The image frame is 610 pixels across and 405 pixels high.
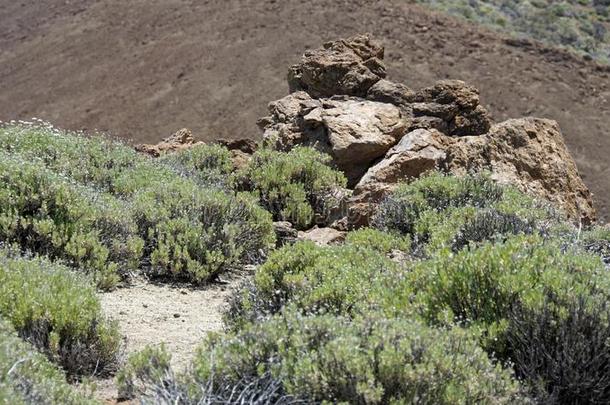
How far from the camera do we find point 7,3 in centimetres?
4678

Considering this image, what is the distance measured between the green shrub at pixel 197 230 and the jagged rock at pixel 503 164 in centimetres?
126

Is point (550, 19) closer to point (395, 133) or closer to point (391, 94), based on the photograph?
point (391, 94)

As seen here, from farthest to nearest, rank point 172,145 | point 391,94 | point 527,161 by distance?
point 172,145
point 391,94
point 527,161

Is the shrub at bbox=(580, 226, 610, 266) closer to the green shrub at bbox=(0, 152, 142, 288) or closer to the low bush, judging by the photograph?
the low bush

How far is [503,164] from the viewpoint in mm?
8555

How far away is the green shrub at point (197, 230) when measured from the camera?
6941mm

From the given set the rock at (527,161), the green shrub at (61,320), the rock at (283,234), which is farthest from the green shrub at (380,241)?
the green shrub at (61,320)

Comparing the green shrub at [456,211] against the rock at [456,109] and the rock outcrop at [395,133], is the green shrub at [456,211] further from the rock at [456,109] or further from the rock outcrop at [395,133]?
the rock at [456,109]

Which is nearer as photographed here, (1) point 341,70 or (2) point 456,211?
(2) point 456,211

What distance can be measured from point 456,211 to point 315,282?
7.00 feet

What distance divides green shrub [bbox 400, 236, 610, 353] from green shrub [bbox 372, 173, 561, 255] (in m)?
1.52

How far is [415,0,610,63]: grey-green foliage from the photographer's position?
1427 inches

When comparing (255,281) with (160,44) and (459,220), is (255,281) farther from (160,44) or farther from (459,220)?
(160,44)

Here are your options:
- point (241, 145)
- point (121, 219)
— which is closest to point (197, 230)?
point (121, 219)
